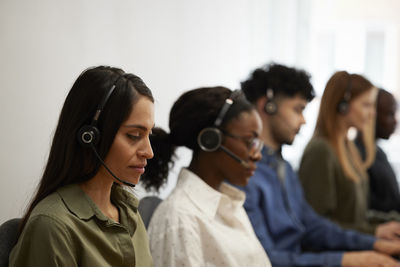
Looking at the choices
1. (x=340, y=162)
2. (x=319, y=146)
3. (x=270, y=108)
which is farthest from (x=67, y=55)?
(x=340, y=162)

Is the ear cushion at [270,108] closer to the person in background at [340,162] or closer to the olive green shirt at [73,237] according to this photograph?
the person in background at [340,162]

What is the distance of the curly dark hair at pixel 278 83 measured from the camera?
76.2 inches

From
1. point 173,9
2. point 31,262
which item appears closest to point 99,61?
point 173,9

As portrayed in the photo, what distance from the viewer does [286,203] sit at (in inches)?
75.7

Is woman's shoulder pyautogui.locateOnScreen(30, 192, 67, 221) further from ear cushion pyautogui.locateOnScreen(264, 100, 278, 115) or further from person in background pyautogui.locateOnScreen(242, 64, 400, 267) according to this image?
ear cushion pyautogui.locateOnScreen(264, 100, 278, 115)

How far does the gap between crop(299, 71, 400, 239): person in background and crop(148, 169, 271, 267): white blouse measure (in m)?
0.87

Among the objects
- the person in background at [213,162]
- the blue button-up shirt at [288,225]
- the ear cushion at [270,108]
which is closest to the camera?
the person in background at [213,162]

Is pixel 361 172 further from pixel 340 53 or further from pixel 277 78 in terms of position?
pixel 340 53

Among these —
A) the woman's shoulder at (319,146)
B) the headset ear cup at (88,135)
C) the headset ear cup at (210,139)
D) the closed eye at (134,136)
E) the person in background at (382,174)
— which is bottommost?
the person in background at (382,174)

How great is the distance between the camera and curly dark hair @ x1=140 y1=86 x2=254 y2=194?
4.52 ft

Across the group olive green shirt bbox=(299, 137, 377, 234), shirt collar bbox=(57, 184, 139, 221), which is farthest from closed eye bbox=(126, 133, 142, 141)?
olive green shirt bbox=(299, 137, 377, 234)

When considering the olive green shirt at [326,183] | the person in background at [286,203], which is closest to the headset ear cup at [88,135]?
the person in background at [286,203]

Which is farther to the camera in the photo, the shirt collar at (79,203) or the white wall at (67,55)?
the white wall at (67,55)

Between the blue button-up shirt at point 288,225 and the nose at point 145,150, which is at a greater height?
the nose at point 145,150
